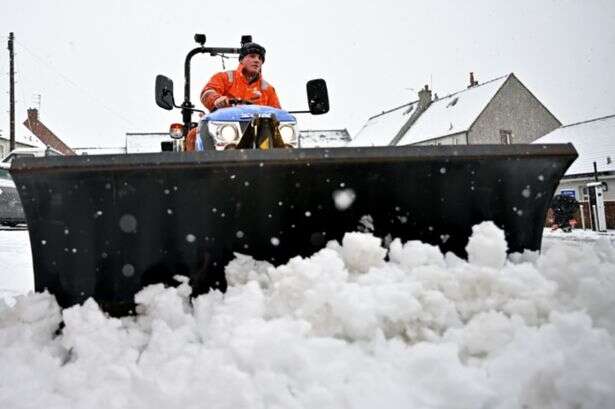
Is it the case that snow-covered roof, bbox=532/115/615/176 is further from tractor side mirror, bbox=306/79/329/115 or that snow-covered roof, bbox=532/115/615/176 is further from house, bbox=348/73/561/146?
tractor side mirror, bbox=306/79/329/115

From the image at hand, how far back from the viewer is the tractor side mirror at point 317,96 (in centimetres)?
399

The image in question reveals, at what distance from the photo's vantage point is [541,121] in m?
29.7

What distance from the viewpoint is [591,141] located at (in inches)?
901

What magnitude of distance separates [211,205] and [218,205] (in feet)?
0.10

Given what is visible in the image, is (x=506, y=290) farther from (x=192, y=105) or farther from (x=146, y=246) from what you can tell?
(x=192, y=105)

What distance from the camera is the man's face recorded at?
406cm

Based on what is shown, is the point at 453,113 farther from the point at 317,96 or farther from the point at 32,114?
the point at 32,114

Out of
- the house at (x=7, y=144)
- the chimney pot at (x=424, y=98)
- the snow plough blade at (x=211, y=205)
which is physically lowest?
Answer: the snow plough blade at (x=211, y=205)

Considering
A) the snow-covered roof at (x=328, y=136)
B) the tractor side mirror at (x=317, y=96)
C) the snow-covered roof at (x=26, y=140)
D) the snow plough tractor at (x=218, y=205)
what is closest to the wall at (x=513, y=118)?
the snow-covered roof at (x=328, y=136)

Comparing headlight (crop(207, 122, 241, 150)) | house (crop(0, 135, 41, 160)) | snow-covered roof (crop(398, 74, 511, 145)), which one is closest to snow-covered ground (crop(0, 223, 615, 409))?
headlight (crop(207, 122, 241, 150))

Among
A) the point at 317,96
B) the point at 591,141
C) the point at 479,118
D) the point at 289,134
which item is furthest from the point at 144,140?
the point at 289,134

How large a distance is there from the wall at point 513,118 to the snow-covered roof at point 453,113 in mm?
420

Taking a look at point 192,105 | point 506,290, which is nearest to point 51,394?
point 506,290

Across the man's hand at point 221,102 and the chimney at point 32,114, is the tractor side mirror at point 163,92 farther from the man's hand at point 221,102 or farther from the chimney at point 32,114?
the chimney at point 32,114
